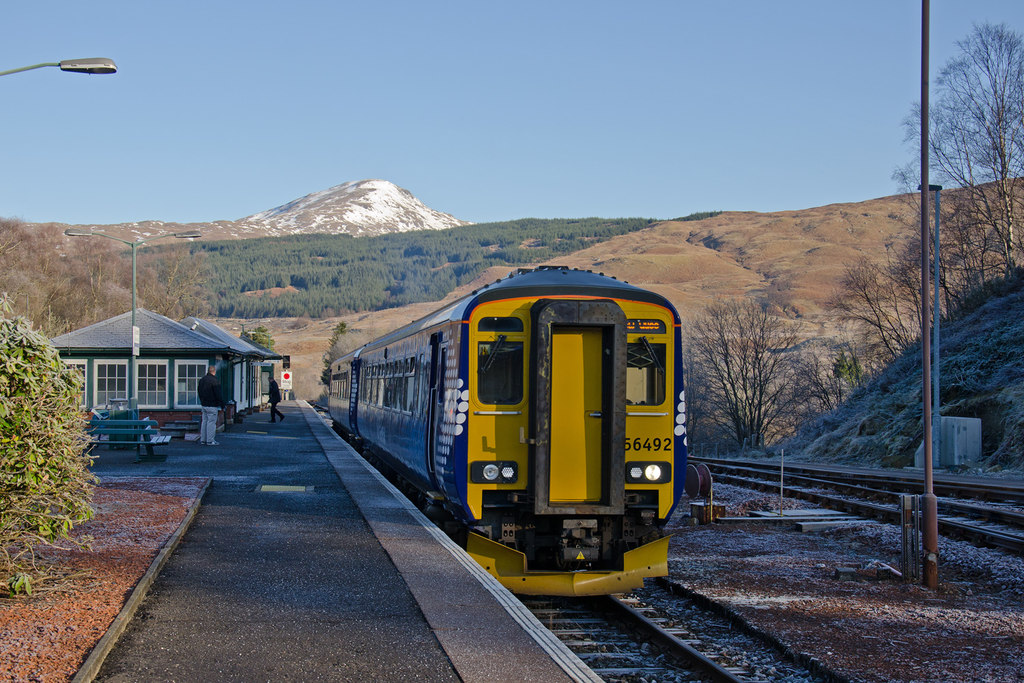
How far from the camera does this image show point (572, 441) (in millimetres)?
9484

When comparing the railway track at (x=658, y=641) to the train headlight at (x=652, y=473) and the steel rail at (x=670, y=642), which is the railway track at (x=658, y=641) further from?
the train headlight at (x=652, y=473)

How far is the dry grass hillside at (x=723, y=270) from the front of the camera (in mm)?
133125

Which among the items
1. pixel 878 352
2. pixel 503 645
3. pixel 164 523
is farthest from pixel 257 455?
pixel 878 352

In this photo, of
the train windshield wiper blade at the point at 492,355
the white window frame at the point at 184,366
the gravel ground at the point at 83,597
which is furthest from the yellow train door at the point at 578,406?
the white window frame at the point at 184,366

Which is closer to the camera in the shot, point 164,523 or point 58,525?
point 58,525

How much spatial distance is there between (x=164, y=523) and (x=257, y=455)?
11.8 metres

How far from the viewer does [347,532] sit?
A: 11.2 metres

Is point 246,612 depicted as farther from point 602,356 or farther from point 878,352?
point 878,352

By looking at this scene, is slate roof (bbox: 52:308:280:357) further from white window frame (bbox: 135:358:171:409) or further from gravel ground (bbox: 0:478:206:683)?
gravel ground (bbox: 0:478:206:683)

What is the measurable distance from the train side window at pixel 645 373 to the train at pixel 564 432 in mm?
12

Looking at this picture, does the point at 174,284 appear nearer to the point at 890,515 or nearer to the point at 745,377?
the point at 745,377

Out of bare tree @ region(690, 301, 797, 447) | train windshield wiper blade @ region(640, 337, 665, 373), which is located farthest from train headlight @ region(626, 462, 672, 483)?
bare tree @ region(690, 301, 797, 447)

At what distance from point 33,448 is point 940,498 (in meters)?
15.1

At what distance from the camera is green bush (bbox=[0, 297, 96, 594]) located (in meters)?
7.32
